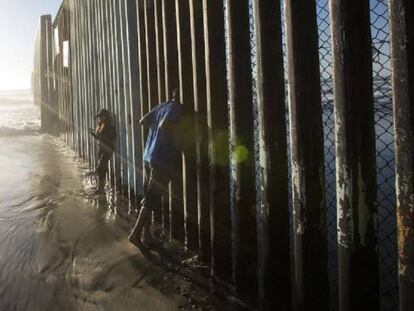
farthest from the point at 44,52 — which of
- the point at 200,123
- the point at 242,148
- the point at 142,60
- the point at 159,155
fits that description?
the point at 242,148

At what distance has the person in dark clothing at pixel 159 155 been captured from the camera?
4.59 meters

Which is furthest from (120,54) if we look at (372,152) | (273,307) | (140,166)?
(372,152)

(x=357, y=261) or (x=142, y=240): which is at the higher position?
(x=357, y=261)

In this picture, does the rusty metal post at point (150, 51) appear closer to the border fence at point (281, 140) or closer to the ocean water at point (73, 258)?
the border fence at point (281, 140)

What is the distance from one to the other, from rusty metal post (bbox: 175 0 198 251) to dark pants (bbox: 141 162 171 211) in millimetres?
298

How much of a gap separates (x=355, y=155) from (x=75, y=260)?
3298 mm

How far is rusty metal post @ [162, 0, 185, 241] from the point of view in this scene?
5.05m

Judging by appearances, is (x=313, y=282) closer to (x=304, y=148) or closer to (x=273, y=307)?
(x=273, y=307)

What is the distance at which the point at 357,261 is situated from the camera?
2605 millimetres

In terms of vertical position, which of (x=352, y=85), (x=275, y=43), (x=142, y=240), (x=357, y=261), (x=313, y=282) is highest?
(x=275, y=43)

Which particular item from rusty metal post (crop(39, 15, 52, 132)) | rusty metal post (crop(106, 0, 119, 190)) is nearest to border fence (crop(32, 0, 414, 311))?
rusty metal post (crop(106, 0, 119, 190))

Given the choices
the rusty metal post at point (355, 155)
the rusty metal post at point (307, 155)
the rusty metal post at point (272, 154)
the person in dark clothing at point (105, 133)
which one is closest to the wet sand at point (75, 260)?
the rusty metal post at point (272, 154)

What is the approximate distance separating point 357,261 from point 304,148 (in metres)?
0.70

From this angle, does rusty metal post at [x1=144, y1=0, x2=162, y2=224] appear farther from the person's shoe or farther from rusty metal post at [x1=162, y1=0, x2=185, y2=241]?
the person's shoe
